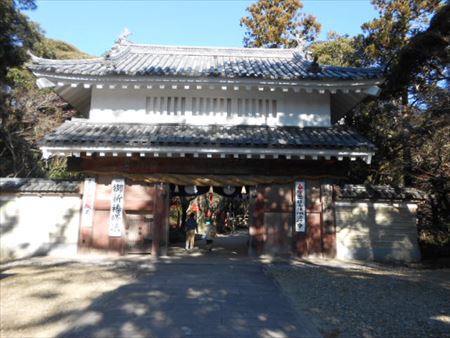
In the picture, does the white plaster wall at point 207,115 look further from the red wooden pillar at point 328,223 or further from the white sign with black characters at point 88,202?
the red wooden pillar at point 328,223

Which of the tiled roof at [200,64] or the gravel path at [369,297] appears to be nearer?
the gravel path at [369,297]

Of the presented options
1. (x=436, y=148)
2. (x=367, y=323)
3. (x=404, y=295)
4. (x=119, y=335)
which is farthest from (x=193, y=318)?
(x=436, y=148)

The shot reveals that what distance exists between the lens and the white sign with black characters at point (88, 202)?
11547 mm

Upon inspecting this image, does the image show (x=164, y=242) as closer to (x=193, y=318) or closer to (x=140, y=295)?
(x=140, y=295)

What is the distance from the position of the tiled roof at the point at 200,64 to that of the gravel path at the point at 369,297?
6011 millimetres

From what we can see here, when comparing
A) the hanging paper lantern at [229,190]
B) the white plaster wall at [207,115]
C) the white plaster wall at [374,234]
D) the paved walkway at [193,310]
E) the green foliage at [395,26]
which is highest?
the green foliage at [395,26]

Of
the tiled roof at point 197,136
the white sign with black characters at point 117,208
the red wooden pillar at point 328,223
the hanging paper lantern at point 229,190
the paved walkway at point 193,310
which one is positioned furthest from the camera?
Answer: the hanging paper lantern at point 229,190

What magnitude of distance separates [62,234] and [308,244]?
7966 millimetres

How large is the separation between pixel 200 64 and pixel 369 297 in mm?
11363

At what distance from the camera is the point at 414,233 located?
12.0 m

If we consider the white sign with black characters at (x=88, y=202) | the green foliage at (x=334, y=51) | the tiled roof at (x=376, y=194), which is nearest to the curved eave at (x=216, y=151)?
the white sign with black characters at (x=88, y=202)

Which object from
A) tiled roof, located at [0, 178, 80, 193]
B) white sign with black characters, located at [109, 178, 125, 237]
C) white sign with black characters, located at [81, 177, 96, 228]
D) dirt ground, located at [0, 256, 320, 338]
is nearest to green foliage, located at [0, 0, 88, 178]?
tiled roof, located at [0, 178, 80, 193]

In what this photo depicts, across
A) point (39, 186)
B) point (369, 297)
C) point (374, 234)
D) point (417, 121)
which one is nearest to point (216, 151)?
point (369, 297)

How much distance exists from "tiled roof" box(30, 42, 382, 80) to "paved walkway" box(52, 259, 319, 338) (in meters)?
6.57
